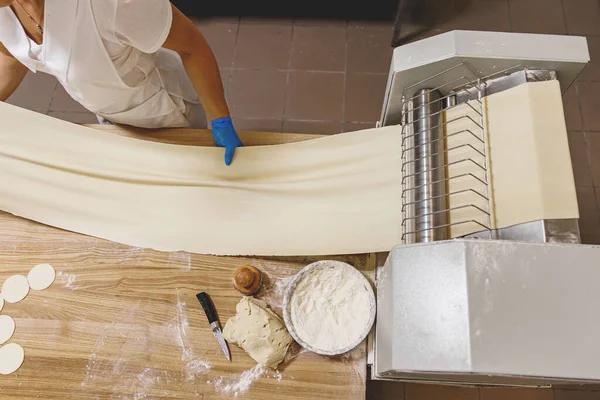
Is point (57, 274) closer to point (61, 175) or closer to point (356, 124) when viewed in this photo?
point (61, 175)

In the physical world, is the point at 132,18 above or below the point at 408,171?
above

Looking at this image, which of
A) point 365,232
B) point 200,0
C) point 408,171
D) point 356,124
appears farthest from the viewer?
point 200,0

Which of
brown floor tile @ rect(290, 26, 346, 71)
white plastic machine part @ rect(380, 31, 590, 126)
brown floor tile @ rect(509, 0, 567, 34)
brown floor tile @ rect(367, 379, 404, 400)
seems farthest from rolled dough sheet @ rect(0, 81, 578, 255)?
brown floor tile @ rect(509, 0, 567, 34)

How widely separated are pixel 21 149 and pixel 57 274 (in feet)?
1.30

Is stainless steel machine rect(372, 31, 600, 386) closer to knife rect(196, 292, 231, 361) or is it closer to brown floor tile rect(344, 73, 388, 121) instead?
knife rect(196, 292, 231, 361)

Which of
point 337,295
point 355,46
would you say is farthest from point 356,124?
point 337,295

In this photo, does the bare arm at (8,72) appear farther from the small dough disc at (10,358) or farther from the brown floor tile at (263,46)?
the brown floor tile at (263,46)

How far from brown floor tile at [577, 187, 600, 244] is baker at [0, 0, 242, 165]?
1.52 meters

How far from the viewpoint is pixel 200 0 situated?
7.41 feet

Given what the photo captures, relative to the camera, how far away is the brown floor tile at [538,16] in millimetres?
2166

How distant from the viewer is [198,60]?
1.13m

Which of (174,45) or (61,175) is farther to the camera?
(61,175)

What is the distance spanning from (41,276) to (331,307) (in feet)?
2.37

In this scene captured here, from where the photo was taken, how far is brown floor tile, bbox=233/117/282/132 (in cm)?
208
